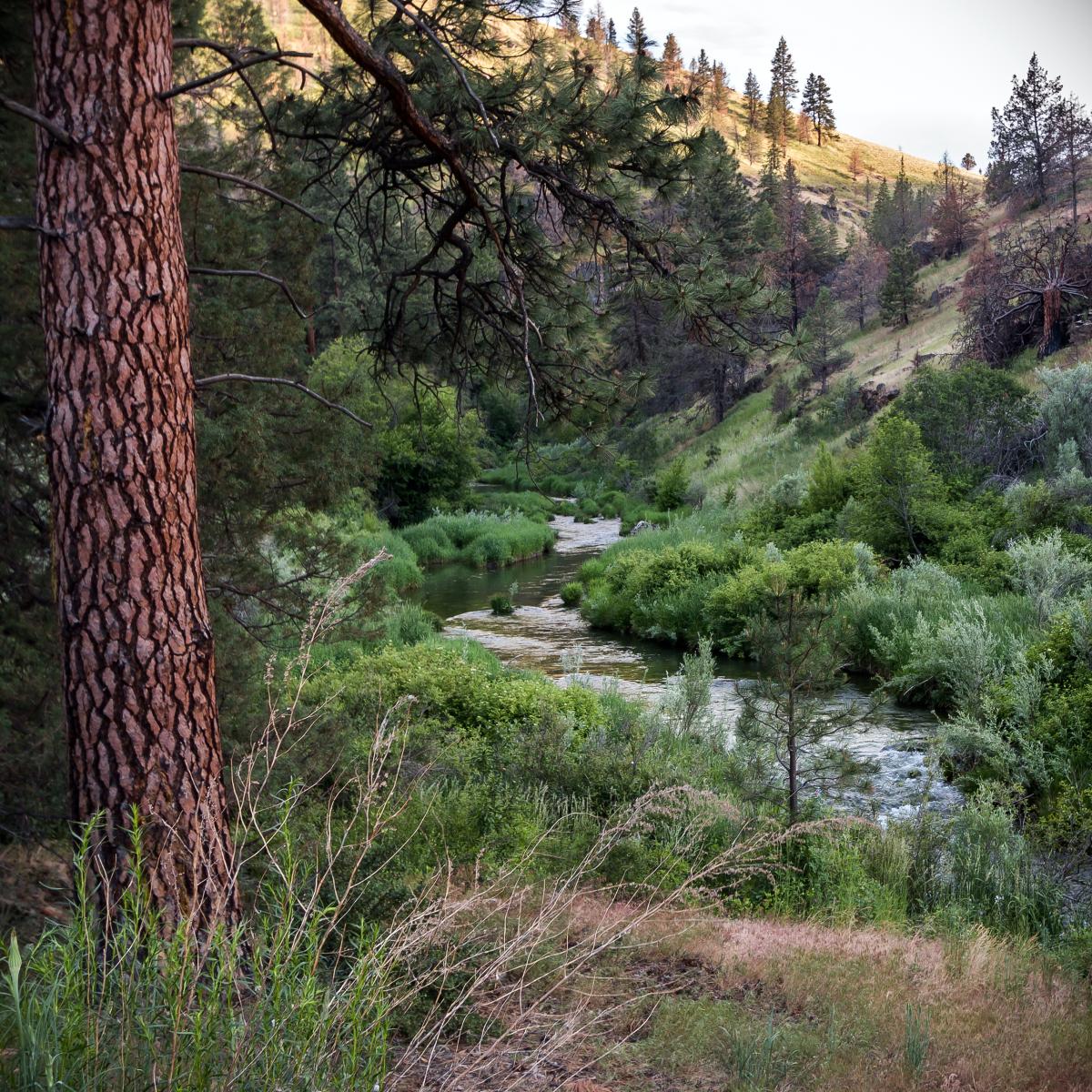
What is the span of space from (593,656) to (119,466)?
11.8m

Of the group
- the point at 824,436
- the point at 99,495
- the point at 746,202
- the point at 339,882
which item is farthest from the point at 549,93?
the point at 746,202

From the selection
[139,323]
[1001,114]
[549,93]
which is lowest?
[139,323]

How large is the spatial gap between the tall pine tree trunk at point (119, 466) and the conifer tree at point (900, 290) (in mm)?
32300

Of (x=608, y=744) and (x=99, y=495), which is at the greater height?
(x=99, y=495)

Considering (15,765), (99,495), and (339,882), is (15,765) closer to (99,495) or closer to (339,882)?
(339,882)

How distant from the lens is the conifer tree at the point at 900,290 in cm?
3259

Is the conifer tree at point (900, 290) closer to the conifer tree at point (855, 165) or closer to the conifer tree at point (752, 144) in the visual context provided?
the conifer tree at point (752, 144)

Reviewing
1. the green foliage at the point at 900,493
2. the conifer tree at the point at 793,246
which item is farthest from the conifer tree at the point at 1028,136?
the green foliage at the point at 900,493

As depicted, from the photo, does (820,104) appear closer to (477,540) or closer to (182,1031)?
(477,540)

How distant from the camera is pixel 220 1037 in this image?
2.26 m

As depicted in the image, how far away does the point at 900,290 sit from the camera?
1287 inches

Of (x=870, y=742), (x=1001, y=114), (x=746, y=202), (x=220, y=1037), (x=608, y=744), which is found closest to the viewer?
(x=220, y=1037)

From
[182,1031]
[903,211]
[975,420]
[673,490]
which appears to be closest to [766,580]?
[975,420]

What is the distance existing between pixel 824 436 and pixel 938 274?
14034 mm
